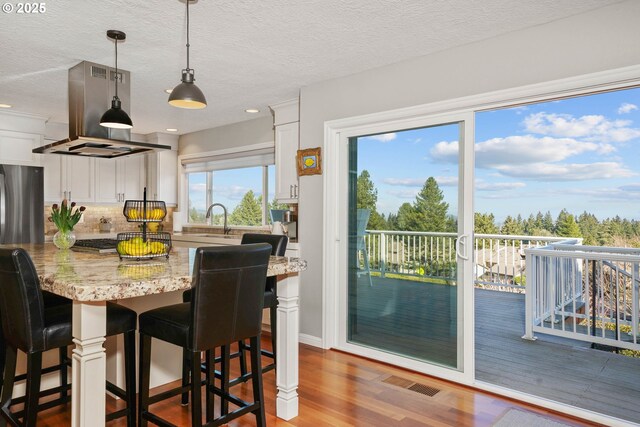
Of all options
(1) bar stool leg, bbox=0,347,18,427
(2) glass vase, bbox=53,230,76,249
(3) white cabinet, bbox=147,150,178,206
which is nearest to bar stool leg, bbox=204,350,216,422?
(1) bar stool leg, bbox=0,347,18,427

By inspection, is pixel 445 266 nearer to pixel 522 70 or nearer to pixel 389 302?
pixel 389 302

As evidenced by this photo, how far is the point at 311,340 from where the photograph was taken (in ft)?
13.2

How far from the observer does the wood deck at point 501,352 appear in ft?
9.74

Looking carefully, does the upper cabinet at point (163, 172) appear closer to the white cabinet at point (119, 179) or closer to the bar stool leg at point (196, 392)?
the white cabinet at point (119, 179)

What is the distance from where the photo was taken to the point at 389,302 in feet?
11.9

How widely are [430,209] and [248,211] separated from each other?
9.87ft

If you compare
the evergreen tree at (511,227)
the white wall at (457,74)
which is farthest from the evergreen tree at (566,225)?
the white wall at (457,74)

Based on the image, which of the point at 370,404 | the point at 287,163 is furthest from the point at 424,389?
the point at 287,163

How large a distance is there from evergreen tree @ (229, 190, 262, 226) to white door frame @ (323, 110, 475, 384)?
193cm

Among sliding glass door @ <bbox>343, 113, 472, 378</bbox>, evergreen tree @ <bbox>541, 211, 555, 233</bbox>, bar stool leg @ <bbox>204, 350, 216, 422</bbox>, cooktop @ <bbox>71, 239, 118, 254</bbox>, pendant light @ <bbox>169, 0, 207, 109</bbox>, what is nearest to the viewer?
bar stool leg @ <bbox>204, 350, 216, 422</bbox>

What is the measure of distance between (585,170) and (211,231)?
5.01 meters

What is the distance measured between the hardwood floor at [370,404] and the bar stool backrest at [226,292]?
0.86 metres

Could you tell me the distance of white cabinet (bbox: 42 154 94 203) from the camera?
5.62 meters

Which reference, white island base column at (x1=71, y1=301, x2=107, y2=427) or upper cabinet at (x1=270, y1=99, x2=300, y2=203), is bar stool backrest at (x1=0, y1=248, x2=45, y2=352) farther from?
upper cabinet at (x1=270, y1=99, x2=300, y2=203)
